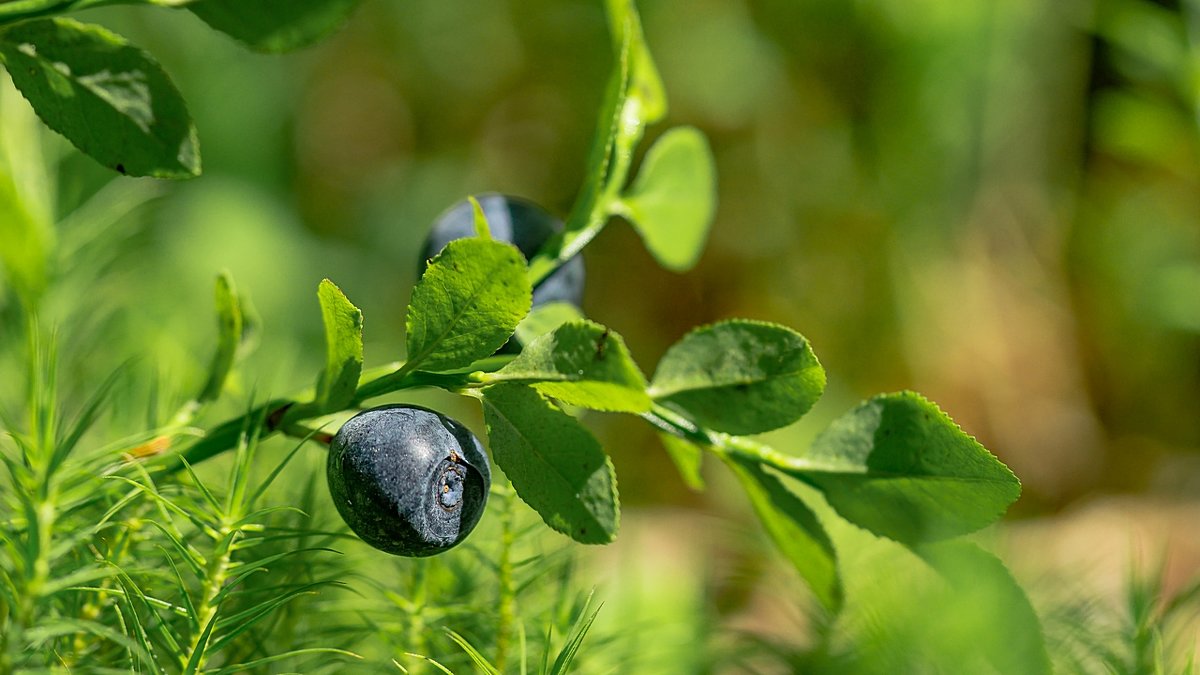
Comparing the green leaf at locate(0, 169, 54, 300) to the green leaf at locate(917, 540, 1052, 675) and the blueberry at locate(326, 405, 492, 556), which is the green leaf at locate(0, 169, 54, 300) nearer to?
the blueberry at locate(326, 405, 492, 556)

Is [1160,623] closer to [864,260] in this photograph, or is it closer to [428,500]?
[428,500]

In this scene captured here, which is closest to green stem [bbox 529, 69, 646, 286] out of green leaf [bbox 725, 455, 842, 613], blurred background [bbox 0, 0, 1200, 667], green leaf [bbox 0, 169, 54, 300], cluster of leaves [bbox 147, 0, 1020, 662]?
cluster of leaves [bbox 147, 0, 1020, 662]

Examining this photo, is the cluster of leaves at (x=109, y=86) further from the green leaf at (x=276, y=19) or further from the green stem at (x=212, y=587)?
the green stem at (x=212, y=587)

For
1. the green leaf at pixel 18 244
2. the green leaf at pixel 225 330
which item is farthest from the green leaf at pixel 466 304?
the green leaf at pixel 18 244

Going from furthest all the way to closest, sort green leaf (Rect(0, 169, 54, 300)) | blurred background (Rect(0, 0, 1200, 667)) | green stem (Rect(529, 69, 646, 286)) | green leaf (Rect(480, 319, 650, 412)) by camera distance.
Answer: blurred background (Rect(0, 0, 1200, 667)), green leaf (Rect(0, 169, 54, 300)), green stem (Rect(529, 69, 646, 286)), green leaf (Rect(480, 319, 650, 412))

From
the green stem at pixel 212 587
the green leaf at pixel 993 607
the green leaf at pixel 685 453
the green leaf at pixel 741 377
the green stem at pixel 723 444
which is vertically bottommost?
the green stem at pixel 212 587

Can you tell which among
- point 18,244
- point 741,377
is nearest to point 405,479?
point 741,377

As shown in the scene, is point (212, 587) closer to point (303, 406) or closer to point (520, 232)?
point (303, 406)
